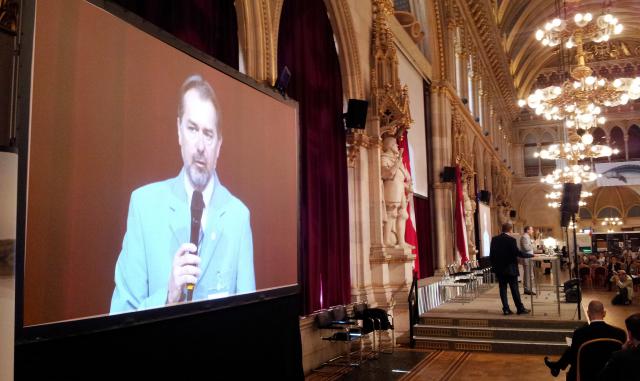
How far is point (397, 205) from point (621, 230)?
32543mm

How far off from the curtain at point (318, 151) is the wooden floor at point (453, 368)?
1.08 meters

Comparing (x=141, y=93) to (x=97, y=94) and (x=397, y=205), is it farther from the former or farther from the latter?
(x=397, y=205)

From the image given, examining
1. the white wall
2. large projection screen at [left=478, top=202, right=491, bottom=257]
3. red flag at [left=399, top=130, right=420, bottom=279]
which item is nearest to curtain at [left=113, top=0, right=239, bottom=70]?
red flag at [left=399, top=130, right=420, bottom=279]

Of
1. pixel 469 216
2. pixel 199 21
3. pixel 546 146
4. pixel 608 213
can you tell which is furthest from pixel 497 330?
pixel 608 213

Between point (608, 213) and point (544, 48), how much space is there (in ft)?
39.4

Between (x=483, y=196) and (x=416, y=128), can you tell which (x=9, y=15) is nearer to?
(x=416, y=128)

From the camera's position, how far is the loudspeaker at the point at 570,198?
9.76m

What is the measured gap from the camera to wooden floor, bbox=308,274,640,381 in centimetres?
646

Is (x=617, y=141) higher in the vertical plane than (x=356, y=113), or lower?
higher

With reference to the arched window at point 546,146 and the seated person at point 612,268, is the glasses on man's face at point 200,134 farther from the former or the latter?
the arched window at point 546,146

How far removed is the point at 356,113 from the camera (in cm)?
850

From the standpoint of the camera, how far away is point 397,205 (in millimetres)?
9867

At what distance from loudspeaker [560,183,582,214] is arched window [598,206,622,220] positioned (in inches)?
1216

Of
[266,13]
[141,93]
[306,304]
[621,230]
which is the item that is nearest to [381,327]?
[306,304]
